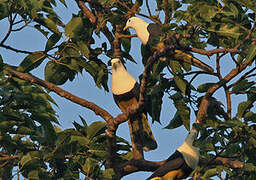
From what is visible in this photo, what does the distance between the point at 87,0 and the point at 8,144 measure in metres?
1.86

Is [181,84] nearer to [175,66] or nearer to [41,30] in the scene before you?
[175,66]

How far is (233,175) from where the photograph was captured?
304 centimetres

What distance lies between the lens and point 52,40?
12.4ft

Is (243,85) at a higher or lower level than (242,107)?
higher

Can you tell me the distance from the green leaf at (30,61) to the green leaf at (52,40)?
0.10 metres

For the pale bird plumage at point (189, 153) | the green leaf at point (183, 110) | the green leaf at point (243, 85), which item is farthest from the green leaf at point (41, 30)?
the green leaf at point (243, 85)

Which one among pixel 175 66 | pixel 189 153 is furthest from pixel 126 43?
pixel 189 153

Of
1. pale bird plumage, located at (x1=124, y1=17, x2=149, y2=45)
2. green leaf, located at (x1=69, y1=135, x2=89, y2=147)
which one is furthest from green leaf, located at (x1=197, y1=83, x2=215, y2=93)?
pale bird plumage, located at (x1=124, y1=17, x2=149, y2=45)

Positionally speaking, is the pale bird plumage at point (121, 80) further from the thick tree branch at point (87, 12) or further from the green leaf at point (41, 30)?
the green leaf at point (41, 30)

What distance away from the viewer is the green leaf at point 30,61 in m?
3.82

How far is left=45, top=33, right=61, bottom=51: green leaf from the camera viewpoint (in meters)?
3.78

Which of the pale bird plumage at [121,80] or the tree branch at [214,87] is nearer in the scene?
the tree branch at [214,87]

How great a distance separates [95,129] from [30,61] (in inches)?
34.0

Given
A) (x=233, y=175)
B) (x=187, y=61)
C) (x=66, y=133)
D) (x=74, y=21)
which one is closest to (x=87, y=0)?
(x=74, y=21)
